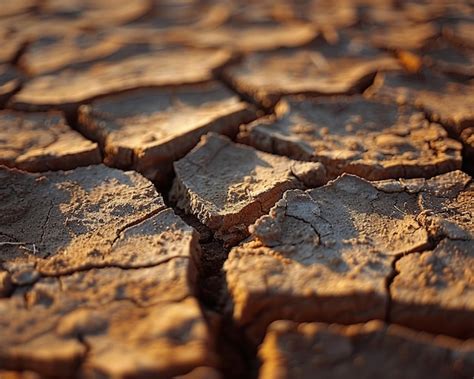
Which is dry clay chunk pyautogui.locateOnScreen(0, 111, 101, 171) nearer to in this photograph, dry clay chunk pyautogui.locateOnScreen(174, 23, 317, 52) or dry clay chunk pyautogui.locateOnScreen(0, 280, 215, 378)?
dry clay chunk pyautogui.locateOnScreen(0, 280, 215, 378)

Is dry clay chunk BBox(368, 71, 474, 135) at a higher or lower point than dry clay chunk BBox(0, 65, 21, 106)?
lower

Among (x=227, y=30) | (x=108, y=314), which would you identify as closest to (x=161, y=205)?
(x=108, y=314)

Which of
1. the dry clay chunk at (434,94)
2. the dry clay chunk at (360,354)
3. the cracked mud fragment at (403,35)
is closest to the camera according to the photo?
the dry clay chunk at (360,354)

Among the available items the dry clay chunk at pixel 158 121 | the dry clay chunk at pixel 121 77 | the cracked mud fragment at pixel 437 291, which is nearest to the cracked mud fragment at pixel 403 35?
the dry clay chunk at pixel 121 77

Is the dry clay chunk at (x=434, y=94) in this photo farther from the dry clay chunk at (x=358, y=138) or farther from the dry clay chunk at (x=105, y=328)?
the dry clay chunk at (x=105, y=328)

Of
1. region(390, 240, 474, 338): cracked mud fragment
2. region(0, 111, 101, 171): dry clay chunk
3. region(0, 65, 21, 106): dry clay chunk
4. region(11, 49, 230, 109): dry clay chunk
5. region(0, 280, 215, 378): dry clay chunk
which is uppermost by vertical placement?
region(0, 65, 21, 106): dry clay chunk

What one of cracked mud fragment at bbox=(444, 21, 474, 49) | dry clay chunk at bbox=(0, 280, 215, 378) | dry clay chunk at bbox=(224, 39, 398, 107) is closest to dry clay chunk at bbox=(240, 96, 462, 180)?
dry clay chunk at bbox=(224, 39, 398, 107)
